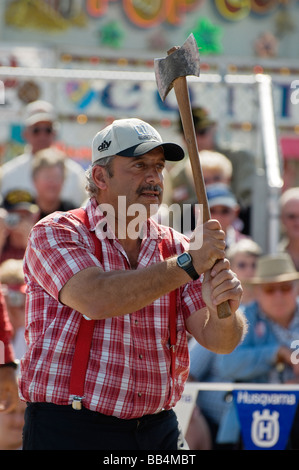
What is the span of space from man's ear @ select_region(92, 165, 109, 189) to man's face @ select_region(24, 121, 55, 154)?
12.2 ft

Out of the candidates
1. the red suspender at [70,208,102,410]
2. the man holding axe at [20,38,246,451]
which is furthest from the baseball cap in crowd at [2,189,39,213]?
the red suspender at [70,208,102,410]

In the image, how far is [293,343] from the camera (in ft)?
18.1

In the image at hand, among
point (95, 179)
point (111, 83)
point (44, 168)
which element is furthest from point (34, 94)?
point (95, 179)

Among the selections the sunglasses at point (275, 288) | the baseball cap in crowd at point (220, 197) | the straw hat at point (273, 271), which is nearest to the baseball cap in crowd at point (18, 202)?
the baseball cap in crowd at point (220, 197)

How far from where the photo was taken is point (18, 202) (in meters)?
6.25

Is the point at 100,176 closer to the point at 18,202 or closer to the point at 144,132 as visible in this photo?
the point at 144,132

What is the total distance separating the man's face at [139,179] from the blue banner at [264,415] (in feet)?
7.04

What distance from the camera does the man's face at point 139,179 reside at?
326 cm

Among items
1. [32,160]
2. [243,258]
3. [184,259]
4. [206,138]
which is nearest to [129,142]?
[184,259]

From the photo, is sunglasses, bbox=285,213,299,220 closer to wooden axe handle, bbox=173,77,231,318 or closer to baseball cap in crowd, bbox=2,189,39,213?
baseball cap in crowd, bbox=2,189,39,213

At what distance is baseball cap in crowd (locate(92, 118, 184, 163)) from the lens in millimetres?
3248

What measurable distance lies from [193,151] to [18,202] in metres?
3.32

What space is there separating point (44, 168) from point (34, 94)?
51.6 inches

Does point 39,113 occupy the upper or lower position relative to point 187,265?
upper
